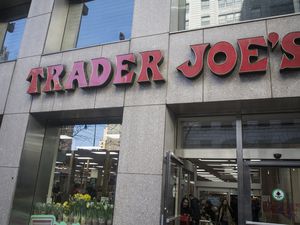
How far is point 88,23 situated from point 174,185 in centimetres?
610

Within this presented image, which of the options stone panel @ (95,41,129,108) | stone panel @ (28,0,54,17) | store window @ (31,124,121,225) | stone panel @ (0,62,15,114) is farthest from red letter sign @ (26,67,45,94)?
stone panel @ (28,0,54,17)

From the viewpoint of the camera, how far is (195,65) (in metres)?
6.56

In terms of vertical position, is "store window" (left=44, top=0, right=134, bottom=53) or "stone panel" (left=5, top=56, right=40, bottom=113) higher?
"store window" (left=44, top=0, right=134, bottom=53)

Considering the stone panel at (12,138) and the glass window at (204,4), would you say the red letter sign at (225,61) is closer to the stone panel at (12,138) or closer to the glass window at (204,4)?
the glass window at (204,4)

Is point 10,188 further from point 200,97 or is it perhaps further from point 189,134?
point 200,97

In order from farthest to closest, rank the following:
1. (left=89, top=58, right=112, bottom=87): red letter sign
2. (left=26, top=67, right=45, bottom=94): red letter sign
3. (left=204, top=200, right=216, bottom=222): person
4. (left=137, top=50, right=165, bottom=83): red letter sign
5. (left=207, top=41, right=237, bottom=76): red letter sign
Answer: (left=204, top=200, right=216, bottom=222): person → (left=26, top=67, right=45, bottom=94): red letter sign → (left=89, top=58, right=112, bottom=87): red letter sign → (left=137, top=50, right=165, bottom=83): red letter sign → (left=207, top=41, right=237, bottom=76): red letter sign

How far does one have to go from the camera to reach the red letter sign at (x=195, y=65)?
6512 millimetres

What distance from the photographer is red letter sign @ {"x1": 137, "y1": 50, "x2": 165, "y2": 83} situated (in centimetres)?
679

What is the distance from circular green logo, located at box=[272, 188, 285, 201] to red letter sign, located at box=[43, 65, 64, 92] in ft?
18.4

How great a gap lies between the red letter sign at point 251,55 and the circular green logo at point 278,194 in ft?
7.95

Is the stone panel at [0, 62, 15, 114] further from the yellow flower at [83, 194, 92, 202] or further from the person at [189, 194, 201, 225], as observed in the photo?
the person at [189, 194, 201, 225]

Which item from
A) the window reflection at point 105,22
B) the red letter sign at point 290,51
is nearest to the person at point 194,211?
the red letter sign at point 290,51

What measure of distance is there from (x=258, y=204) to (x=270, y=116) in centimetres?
191

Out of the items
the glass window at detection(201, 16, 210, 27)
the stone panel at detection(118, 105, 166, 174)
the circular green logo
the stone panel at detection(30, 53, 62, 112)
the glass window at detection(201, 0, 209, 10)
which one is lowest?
the circular green logo
